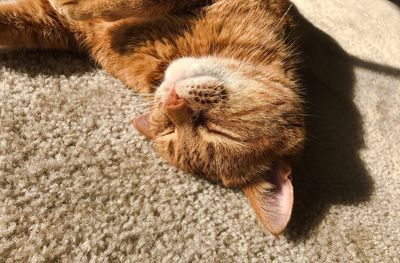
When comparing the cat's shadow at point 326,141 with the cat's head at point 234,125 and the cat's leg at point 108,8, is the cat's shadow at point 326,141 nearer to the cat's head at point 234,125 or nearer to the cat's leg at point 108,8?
the cat's head at point 234,125

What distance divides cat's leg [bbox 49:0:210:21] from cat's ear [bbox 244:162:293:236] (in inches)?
24.8

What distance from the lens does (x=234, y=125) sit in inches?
49.0

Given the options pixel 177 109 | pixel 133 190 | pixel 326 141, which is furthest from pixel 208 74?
pixel 326 141

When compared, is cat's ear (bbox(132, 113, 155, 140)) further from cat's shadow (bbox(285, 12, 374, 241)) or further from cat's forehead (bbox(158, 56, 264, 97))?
Result: cat's shadow (bbox(285, 12, 374, 241))

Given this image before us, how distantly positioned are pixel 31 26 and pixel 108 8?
1.08 feet

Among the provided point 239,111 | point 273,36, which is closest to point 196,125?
point 239,111

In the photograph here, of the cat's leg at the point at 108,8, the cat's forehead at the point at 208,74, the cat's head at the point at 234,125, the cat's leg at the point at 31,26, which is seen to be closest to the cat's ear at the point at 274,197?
the cat's head at the point at 234,125

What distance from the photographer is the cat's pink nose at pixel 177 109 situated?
1220 mm

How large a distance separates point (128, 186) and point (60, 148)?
230 mm

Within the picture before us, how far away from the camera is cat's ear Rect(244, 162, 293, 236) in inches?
45.3

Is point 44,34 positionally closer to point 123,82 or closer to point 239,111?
point 123,82

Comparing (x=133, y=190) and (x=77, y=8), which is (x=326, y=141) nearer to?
(x=133, y=190)

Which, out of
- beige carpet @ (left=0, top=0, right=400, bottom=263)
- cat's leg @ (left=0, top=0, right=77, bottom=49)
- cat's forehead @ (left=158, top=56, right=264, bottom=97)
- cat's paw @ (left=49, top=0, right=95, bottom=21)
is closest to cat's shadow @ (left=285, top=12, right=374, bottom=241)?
beige carpet @ (left=0, top=0, right=400, bottom=263)

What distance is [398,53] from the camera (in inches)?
76.8
